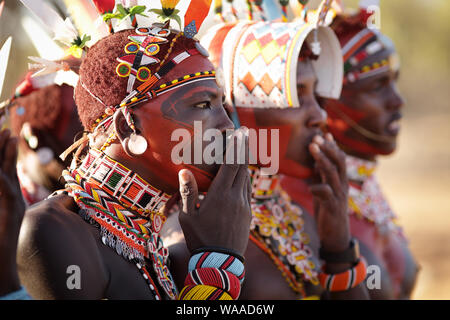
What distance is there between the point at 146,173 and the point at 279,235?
1256mm

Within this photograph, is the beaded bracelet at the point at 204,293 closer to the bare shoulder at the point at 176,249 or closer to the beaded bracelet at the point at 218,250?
the beaded bracelet at the point at 218,250

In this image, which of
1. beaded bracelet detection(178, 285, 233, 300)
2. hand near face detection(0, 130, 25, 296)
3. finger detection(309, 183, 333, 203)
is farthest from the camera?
finger detection(309, 183, 333, 203)

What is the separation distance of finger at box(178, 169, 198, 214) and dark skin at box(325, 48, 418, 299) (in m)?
2.30

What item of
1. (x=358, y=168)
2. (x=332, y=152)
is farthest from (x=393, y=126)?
(x=332, y=152)

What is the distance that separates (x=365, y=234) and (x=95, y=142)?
259cm

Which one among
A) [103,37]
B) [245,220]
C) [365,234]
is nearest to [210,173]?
[245,220]

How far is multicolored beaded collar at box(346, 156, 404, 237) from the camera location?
4582 mm

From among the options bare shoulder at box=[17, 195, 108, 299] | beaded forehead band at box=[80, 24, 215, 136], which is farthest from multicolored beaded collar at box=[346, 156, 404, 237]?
bare shoulder at box=[17, 195, 108, 299]

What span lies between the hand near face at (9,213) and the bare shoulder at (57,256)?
0.09m

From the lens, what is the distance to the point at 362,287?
3.44 m

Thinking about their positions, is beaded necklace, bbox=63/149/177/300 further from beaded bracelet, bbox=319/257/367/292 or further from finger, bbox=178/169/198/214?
beaded bracelet, bbox=319/257/367/292

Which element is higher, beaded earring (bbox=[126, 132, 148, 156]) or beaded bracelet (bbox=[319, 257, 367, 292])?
beaded earring (bbox=[126, 132, 148, 156])

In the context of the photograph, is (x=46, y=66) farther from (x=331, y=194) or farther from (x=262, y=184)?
(x=331, y=194)

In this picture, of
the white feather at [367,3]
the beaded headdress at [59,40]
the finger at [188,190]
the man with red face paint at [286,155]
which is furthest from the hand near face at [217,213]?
the white feather at [367,3]
